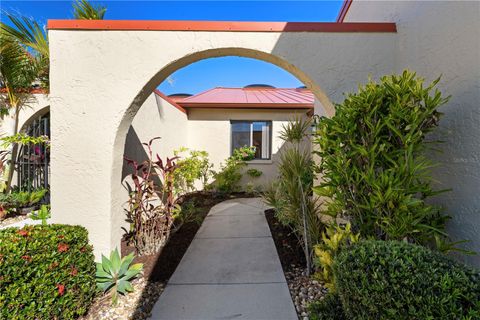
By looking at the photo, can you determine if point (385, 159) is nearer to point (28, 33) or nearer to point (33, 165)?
point (28, 33)

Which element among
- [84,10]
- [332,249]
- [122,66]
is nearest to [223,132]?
[84,10]

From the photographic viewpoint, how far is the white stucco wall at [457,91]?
6.02 ft

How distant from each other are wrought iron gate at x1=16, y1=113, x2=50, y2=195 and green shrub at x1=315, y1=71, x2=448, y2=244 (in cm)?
657

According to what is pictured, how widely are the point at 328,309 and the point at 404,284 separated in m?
0.89

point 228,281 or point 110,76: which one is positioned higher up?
point 110,76

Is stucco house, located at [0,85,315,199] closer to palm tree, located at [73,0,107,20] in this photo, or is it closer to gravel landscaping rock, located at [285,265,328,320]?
palm tree, located at [73,0,107,20]

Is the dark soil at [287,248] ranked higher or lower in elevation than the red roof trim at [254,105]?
lower

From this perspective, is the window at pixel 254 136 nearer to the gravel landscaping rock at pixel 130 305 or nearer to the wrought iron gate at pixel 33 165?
the wrought iron gate at pixel 33 165

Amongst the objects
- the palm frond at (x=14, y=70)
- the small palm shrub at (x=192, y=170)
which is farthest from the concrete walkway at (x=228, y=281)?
the palm frond at (x=14, y=70)

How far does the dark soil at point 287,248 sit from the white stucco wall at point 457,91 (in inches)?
69.2

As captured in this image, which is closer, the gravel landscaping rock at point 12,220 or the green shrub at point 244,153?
the gravel landscaping rock at point 12,220

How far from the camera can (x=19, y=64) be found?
5.06 metres

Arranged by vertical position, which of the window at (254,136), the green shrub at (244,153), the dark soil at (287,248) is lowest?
the dark soil at (287,248)

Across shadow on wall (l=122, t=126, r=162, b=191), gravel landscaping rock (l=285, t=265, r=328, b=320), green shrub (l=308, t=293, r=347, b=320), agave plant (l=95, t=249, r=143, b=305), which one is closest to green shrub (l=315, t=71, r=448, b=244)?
green shrub (l=308, t=293, r=347, b=320)
